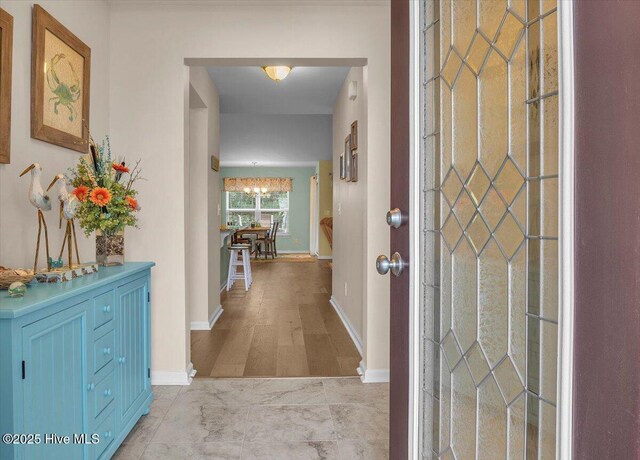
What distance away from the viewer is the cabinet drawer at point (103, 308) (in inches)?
69.6

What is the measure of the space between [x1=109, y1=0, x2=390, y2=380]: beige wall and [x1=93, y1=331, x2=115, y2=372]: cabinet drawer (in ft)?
3.22

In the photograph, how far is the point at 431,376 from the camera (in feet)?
3.77

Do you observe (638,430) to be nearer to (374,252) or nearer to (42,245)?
(42,245)

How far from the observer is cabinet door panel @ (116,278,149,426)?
6.68ft

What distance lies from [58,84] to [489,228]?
6.96ft

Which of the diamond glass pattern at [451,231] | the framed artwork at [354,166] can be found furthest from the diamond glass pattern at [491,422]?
the framed artwork at [354,166]

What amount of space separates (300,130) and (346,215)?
4.09 m

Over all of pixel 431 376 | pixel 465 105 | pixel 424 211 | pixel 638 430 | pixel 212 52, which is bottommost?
pixel 431 376

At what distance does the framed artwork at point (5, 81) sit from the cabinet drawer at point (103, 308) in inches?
25.2

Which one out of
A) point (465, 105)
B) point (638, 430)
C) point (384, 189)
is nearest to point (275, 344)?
point (384, 189)

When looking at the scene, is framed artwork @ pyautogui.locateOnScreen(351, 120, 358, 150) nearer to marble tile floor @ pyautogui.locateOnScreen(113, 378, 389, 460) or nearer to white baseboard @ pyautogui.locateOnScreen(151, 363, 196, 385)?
marble tile floor @ pyautogui.locateOnScreen(113, 378, 389, 460)

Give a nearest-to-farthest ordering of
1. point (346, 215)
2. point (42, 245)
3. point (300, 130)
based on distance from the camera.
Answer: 1. point (42, 245)
2. point (346, 215)
3. point (300, 130)

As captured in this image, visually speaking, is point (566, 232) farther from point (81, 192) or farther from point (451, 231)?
point (81, 192)


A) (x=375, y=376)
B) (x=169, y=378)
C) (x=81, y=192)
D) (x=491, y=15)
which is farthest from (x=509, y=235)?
(x=169, y=378)
